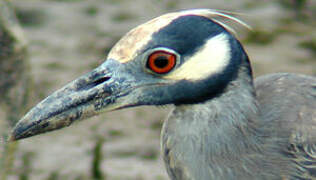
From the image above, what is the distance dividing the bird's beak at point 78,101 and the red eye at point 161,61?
15 cm

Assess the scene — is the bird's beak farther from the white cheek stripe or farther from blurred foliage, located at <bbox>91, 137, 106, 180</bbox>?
blurred foliage, located at <bbox>91, 137, 106, 180</bbox>

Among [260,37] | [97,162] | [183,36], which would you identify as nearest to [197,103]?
[183,36]

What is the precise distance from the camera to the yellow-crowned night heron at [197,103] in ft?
11.1

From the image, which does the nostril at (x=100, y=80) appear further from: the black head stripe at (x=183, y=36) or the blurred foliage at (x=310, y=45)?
the blurred foliage at (x=310, y=45)

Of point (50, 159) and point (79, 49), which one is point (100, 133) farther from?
point (79, 49)

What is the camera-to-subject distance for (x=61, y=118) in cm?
341

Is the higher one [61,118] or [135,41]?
[135,41]

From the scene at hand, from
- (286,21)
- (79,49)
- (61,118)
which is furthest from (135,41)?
(286,21)

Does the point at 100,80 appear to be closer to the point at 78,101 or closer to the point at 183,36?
the point at 78,101

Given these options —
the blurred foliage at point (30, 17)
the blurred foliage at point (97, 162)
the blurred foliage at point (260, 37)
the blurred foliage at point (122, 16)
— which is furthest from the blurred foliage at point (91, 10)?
the blurred foliage at point (97, 162)

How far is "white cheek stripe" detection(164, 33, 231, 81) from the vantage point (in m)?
3.37

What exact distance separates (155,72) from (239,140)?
1.78 feet

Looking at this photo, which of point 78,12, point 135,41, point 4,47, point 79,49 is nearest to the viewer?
point 135,41

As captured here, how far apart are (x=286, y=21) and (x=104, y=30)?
1882mm
